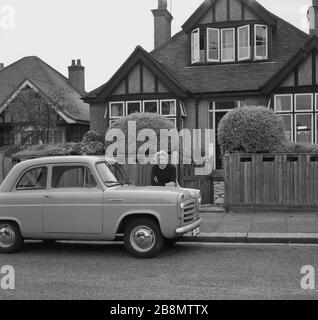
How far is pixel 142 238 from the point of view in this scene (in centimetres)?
886

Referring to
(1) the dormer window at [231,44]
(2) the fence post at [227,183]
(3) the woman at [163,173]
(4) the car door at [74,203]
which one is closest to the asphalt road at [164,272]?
(4) the car door at [74,203]

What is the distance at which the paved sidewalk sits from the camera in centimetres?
1013

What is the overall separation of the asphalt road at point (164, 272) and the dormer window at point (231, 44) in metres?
14.4

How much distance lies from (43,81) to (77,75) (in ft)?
12.3

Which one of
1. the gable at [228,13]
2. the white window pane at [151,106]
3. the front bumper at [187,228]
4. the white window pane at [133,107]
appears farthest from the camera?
the gable at [228,13]

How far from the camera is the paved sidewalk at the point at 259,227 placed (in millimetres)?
10133

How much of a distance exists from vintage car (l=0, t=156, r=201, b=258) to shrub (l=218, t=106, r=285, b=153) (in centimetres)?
454

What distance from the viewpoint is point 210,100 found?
22219 millimetres

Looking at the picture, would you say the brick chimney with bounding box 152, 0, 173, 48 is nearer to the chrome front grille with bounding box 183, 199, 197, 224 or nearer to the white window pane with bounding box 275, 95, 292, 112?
the white window pane with bounding box 275, 95, 292, 112

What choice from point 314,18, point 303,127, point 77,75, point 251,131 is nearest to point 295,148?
point 251,131

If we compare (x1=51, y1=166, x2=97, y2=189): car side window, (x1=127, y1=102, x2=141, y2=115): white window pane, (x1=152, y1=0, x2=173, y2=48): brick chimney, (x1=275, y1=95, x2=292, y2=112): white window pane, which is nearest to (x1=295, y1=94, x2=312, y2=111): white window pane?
(x1=275, y1=95, x2=292, y2=112): white window pane

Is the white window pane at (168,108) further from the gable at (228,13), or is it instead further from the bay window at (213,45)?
the gable at (228,13)

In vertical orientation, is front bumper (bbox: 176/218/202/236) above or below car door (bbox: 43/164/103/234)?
below

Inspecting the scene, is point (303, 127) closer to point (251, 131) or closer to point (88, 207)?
point (251, 131)
